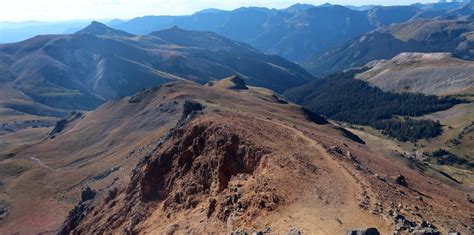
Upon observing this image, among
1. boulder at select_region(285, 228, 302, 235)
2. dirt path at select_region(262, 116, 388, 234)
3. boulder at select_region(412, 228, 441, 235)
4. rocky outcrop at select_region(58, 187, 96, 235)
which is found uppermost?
boulder at select_region(412, 228, 441, 235)

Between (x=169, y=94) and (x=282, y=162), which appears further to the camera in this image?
(x=169, y=94)

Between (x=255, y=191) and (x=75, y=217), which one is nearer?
(x=255, y=191)

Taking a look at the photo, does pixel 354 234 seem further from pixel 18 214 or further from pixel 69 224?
pixel 18 214

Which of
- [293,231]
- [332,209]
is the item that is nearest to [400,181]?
[332,209]

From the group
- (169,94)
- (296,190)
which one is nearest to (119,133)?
(169,94)

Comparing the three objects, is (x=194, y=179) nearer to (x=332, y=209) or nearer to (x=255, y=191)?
(x=255, y=191)

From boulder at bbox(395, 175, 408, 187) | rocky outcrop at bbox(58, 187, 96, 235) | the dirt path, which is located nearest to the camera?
the dirt path

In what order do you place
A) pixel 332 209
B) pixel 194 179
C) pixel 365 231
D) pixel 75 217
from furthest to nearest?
pixel 75 217 < pixel 194 179 < pixel 332 209 < pixel 365 231

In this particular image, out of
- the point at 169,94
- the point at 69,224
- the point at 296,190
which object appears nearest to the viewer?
the point at 296,190

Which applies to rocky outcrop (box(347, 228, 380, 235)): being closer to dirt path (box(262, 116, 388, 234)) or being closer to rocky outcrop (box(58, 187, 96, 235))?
dirt path (box(262, 116, 388, 234))

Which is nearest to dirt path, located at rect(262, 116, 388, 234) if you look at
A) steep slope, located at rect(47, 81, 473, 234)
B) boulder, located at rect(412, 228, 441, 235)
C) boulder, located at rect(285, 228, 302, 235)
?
steep slope, located at rect(47, 81, 473, 234)

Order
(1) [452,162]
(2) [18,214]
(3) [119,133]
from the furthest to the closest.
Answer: (1) [452,162], (3) [119,133], (2) [18,214]
